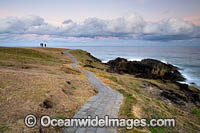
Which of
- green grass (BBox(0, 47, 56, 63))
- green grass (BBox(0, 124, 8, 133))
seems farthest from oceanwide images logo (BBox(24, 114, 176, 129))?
green grass (BBox(0, 47, 56, 63))

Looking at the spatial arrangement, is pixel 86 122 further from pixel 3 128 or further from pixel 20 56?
pixel 20 56

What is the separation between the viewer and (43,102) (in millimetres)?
7547

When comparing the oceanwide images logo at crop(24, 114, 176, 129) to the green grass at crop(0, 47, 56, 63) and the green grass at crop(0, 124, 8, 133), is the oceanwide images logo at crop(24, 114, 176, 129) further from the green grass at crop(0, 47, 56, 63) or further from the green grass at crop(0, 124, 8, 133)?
the green grass at crop(0, 47, 56, 63)

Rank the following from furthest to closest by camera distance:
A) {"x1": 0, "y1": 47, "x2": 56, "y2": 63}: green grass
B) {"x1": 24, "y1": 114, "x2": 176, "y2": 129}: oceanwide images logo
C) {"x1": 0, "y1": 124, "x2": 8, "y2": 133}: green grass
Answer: {"x1": 0, "y1": 47, "x2": 56, "y2": 63}: green grass → {"x1": 24, "y1": 114, "x2": 176, "y2": 129}: oceanwide images logo → {"x1": 0, "y1": 124, "x2": 8, "y2": 133}: green grass

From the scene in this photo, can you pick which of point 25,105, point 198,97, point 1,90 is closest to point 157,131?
point 25,105

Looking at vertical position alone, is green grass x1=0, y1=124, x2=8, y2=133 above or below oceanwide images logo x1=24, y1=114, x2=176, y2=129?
above

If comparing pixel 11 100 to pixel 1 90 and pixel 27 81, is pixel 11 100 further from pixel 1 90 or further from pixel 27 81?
pixel 27 81

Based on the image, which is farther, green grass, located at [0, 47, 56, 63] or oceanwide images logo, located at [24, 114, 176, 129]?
green grass, located at [0, 47, 56, 63]

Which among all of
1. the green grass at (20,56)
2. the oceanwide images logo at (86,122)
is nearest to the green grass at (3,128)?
the oceanwide images logo at (86,122)

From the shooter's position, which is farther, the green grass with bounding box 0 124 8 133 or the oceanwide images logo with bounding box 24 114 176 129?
the oceanwide images logo with bounding box 24 114 176 129

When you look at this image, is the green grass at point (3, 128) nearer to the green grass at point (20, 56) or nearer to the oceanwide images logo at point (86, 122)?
the oceanwide images logo at point (86, 122)

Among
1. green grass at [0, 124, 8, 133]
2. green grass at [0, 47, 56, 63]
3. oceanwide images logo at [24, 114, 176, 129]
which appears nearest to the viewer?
green grass at [0, 124, 8, 133]

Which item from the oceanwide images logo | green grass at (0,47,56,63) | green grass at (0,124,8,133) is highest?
green grass at (0,47,56,63)

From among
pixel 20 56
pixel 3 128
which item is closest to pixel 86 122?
pixel 3 128
